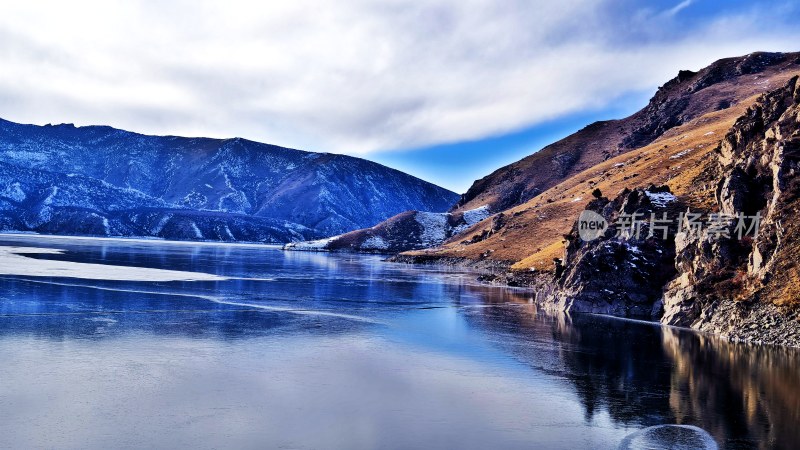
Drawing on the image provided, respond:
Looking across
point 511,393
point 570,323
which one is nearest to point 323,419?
point 511,393

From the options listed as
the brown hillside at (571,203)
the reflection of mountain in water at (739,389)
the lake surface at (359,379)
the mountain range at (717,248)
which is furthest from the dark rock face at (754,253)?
the brown hillside at (571,203)

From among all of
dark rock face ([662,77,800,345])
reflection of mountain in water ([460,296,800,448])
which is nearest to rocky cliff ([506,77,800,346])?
dark rock face ([662,77,800,345])

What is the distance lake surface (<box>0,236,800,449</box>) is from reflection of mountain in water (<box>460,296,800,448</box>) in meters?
0.18

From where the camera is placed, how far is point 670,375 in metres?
42.0

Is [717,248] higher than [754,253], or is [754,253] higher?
[717,248]

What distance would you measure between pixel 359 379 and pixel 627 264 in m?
47.5

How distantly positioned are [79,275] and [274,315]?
49482 mm

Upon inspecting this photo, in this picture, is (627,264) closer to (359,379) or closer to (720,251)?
(720,251)

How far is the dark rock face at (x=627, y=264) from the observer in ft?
241

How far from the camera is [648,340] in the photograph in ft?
185

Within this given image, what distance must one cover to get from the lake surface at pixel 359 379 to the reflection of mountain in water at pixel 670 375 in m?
0.18

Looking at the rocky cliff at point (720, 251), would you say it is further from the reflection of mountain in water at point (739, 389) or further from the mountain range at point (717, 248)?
the reflection of mountain in water at point (739, 389)

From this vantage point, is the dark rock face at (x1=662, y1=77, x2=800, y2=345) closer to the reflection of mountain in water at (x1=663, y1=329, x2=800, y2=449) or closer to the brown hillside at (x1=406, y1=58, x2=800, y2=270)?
the reflection of mountain in water at (x1=663, y1=329, x2=800, y2=449)

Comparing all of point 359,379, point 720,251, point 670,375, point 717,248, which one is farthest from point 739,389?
point 717,248
